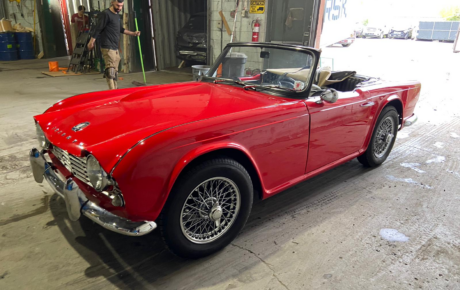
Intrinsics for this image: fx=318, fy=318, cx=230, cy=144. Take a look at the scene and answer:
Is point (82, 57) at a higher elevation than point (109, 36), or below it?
below

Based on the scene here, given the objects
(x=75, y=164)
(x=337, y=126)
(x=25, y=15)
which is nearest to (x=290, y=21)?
(x=337, y=126)

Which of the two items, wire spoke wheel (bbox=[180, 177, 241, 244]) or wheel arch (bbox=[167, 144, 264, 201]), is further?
wire spoke wheel (bbox=[180, 177, 241, 244])

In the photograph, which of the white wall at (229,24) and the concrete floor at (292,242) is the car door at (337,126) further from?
the white wall at (229,24)

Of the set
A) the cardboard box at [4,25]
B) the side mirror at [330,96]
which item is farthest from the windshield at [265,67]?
the cardboard box at [4,25]

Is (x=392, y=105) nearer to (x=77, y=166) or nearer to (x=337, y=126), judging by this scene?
(x=337, y=126)

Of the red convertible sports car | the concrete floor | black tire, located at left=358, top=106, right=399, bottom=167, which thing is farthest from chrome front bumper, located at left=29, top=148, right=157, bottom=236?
black tire, located at left=358, top=106, right=399, bottom=167

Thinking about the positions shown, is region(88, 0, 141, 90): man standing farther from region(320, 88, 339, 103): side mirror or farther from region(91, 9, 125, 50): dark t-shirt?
region(320, 88, 339, 103): side mirror

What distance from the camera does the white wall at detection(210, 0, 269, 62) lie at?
7.98m

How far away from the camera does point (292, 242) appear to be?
2426 mm

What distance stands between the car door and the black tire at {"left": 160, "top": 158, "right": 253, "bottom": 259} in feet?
2.49

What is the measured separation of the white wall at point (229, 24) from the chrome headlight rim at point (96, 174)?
6.92 metres

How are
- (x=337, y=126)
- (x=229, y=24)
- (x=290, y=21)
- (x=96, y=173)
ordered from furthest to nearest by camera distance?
(x=229, y=24) → (x=290, y=21) → (x=337, y=126) → (x=96, y=173)

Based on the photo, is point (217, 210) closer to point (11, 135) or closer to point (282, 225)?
point (282, 225)

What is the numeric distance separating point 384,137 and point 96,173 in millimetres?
3166
